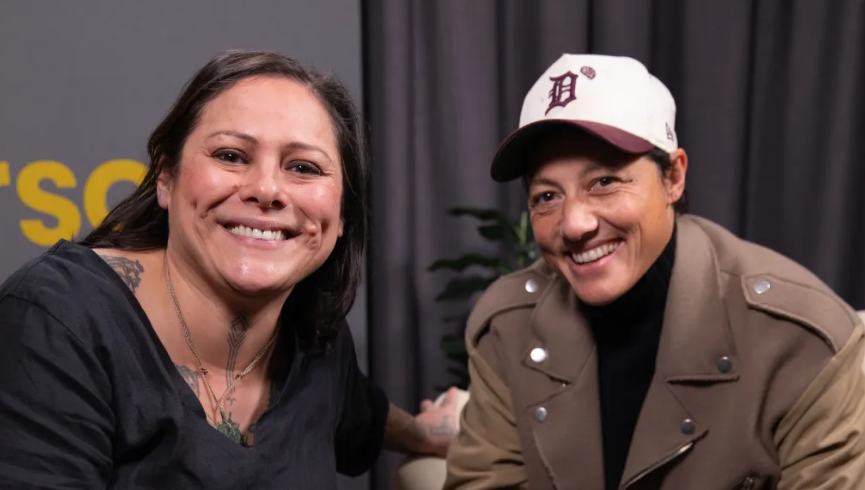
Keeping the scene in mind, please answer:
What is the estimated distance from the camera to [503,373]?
168cm

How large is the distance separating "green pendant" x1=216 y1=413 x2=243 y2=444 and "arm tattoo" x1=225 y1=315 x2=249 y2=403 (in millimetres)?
44

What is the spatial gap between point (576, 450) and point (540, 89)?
2.23 ft

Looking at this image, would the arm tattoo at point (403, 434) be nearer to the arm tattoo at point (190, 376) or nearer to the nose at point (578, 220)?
the arm tattoo at point (190, 376)

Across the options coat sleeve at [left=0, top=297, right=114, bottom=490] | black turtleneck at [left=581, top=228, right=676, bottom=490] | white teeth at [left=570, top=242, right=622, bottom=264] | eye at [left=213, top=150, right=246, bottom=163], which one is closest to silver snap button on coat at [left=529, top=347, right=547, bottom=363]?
black turtleneck at [left=581, top=228, right=676, bottom=490]

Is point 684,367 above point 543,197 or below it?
below

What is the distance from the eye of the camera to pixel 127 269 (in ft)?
4.61

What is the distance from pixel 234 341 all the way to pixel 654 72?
199cm

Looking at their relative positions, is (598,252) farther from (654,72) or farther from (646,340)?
(654,72)

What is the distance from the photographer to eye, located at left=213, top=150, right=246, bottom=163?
1.35m

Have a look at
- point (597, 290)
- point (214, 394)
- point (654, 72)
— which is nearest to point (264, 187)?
point (214, 394)

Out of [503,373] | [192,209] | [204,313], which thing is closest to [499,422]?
[503,373]

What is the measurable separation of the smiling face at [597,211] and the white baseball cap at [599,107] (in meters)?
0.03

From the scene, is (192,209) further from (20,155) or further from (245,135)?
(20,155)

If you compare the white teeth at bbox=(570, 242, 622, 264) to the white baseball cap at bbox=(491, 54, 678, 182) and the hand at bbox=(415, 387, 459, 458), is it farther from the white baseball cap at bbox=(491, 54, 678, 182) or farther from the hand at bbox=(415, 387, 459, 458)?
the hand at bbox=(415, 387, 459, 458)
